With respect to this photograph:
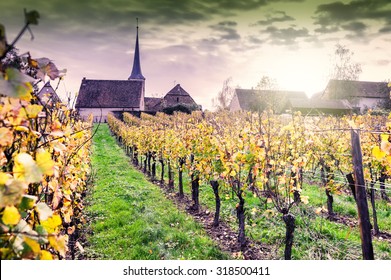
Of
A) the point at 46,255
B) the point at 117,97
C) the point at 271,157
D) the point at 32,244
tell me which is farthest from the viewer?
the point at 117,97

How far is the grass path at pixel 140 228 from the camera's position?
439 cm

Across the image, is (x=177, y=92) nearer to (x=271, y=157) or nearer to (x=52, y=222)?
(x=271, y=157)

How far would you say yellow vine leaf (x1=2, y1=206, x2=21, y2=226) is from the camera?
954 mm

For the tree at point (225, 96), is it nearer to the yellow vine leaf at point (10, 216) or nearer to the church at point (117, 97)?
the church at point (117, 97)

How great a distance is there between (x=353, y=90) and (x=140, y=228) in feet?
98.1

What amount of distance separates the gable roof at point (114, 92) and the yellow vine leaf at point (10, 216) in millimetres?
31955

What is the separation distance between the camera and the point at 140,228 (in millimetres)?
5148

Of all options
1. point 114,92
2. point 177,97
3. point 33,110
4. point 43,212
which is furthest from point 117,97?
point 43,212

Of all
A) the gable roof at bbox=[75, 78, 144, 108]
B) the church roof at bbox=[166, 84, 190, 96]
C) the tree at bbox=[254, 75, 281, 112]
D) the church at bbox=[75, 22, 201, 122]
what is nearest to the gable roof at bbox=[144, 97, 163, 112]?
the church at bbox=[75, 22, 201, 122]

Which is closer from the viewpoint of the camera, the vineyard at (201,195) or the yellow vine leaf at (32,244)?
the yellow vine leaf at (32,244)

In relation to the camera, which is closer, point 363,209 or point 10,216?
point 10,216

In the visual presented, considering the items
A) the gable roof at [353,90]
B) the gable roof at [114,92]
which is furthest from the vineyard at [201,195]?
the gable roof at [114,92]

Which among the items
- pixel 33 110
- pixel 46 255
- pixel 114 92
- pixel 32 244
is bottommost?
pixel 46 255

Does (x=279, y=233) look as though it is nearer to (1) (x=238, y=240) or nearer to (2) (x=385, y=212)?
(1) (x=238, y=240)
